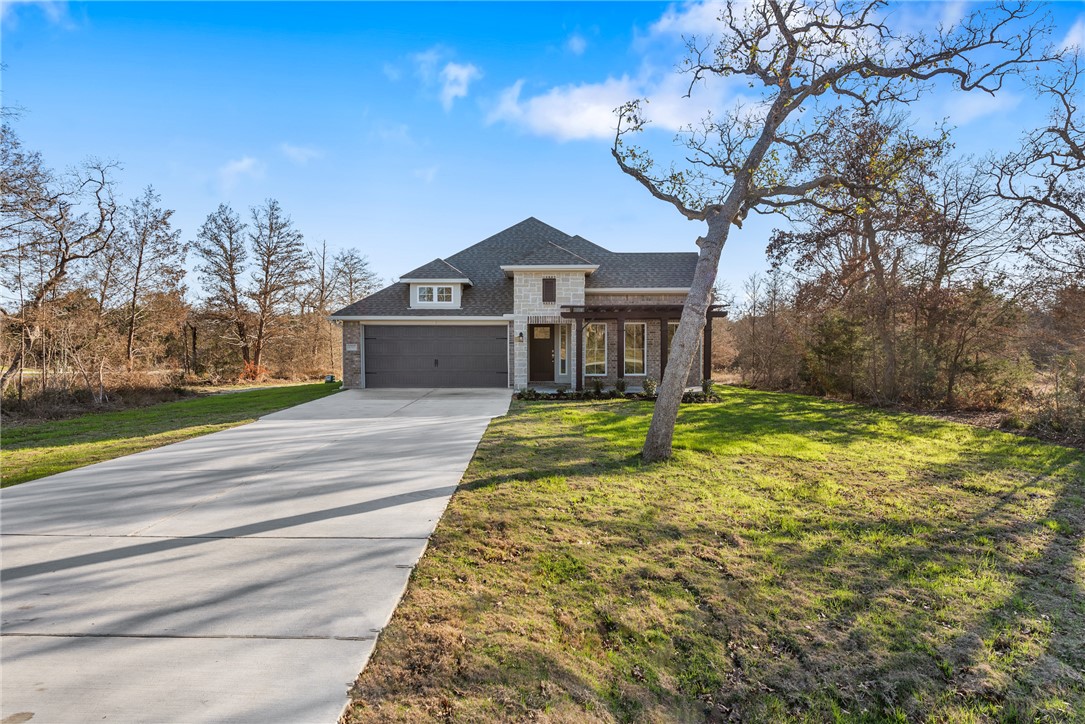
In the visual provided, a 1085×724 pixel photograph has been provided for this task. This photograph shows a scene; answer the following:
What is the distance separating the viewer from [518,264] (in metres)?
16.1

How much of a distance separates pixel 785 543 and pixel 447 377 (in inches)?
548

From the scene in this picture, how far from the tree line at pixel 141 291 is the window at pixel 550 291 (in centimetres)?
1310

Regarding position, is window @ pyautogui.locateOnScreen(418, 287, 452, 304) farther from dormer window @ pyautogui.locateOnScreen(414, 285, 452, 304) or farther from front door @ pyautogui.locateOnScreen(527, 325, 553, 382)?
front door @ pyautogui.locateOnScreen(527, 325, 553, 382)

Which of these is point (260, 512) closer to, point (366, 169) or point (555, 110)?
point (555, 110)

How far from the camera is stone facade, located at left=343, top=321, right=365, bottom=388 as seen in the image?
16547 millimetres

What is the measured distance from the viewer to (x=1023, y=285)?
12062 mm

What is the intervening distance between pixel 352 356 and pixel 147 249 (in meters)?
11.6

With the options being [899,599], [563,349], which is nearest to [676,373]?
[899,599]

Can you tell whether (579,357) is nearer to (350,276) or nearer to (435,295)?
(435,295)

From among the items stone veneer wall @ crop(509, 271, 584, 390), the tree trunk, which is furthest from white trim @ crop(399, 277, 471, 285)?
the tree trunk

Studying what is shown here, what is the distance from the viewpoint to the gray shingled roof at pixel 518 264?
650 inches

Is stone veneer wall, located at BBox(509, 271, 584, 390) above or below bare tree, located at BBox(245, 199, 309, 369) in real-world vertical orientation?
below

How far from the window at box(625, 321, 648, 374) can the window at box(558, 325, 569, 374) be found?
86.5 inches

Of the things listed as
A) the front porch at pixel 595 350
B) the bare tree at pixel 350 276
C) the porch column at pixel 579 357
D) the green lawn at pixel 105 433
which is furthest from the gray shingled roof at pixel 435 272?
the bare tree at pixel 350 276
